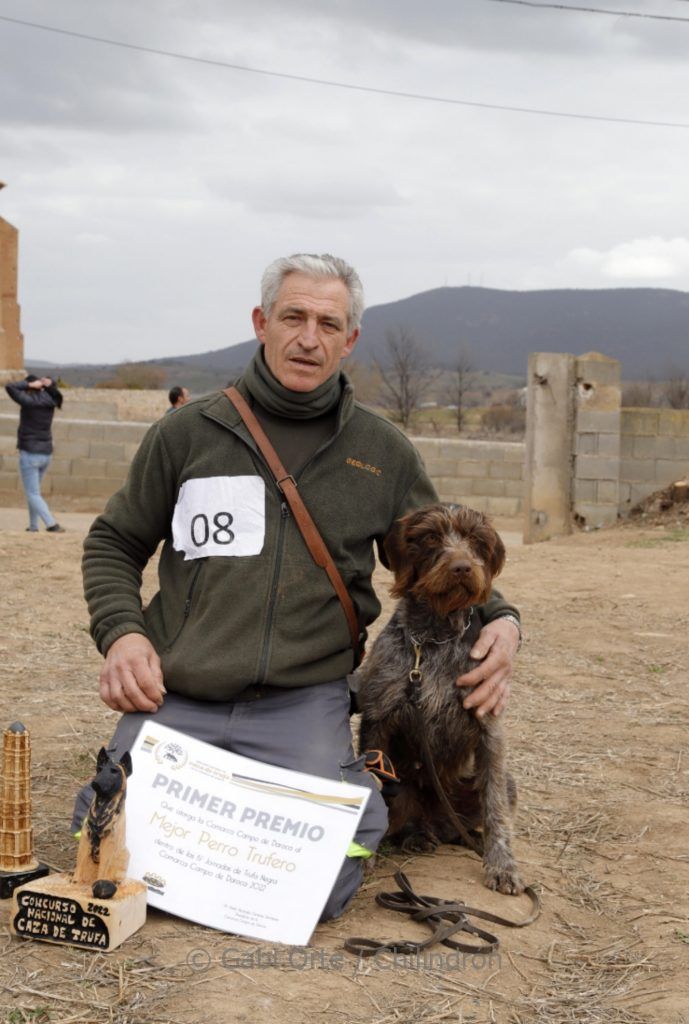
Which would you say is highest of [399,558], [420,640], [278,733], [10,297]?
[10,297]

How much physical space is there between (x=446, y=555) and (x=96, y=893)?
4.94ft

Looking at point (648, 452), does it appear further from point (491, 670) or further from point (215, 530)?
point (215, 530)

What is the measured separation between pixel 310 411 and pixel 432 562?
69 cm

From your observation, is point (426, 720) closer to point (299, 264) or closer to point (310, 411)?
point (310, 411)

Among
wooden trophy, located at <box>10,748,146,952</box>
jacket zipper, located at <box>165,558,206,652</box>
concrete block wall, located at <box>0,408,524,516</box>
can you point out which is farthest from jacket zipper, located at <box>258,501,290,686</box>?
concrete block wall, located at <box>0,408,524,516</box>

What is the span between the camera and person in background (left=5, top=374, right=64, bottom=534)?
14.6 metres

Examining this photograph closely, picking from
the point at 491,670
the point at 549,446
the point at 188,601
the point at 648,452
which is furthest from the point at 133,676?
the point at 648,452

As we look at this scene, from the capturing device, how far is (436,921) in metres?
3.55

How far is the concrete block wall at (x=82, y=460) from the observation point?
2000cm

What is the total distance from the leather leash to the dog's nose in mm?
1033

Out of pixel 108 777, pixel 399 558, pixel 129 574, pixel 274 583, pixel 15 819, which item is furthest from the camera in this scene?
pixel 129 574

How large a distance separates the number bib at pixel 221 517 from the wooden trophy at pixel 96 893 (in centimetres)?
85

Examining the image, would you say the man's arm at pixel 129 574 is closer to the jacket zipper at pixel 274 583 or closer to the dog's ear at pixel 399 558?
the jacket zipper at pixel 274 583

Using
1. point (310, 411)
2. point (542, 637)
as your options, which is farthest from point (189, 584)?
point (542, 637)
